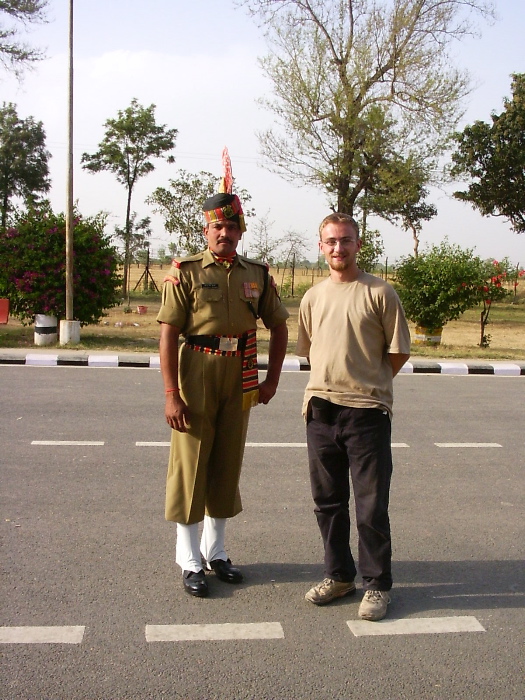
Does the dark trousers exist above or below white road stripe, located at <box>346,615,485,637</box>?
above

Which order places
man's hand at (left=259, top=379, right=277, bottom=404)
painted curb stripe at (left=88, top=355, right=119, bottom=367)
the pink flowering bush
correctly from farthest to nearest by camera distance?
the pink flowering bush → painted curb stripe at (left=88, top=355, right=119, bottom=367) → man's hand at (left=259, top=379, right=277, bottom=404)

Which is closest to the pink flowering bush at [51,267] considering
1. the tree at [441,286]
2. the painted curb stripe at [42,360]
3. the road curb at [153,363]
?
the road curb at [153,363]

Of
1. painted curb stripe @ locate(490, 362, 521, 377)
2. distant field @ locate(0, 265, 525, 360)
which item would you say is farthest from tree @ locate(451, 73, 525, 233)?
painted curb stripe @ locate(490, 362, 521, 377)

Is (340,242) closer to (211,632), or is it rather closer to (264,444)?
(211,632)

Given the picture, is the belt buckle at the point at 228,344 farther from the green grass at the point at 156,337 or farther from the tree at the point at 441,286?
the tree at the point at 441,286

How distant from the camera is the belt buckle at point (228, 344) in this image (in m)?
3.95

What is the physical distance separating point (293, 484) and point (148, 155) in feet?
70.3

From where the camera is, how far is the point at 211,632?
3490 millimetres

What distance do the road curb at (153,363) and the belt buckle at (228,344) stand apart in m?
7.89

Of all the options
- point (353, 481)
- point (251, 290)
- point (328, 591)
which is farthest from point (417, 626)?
point (251, 290)

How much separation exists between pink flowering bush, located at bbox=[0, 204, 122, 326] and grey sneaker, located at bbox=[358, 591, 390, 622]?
11.3 metres

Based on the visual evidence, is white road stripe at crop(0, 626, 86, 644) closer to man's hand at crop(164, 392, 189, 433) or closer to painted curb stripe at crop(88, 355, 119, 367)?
man's hand at crop(164, 392, 189, 433)

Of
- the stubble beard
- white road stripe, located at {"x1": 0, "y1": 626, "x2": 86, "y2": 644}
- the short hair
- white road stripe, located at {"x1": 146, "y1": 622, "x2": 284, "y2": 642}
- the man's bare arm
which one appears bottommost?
white road stripe, located at {"x1": 146, "y1": 622, "x2": 284, "y2": 642}

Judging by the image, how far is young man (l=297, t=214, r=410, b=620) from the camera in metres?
3.68
